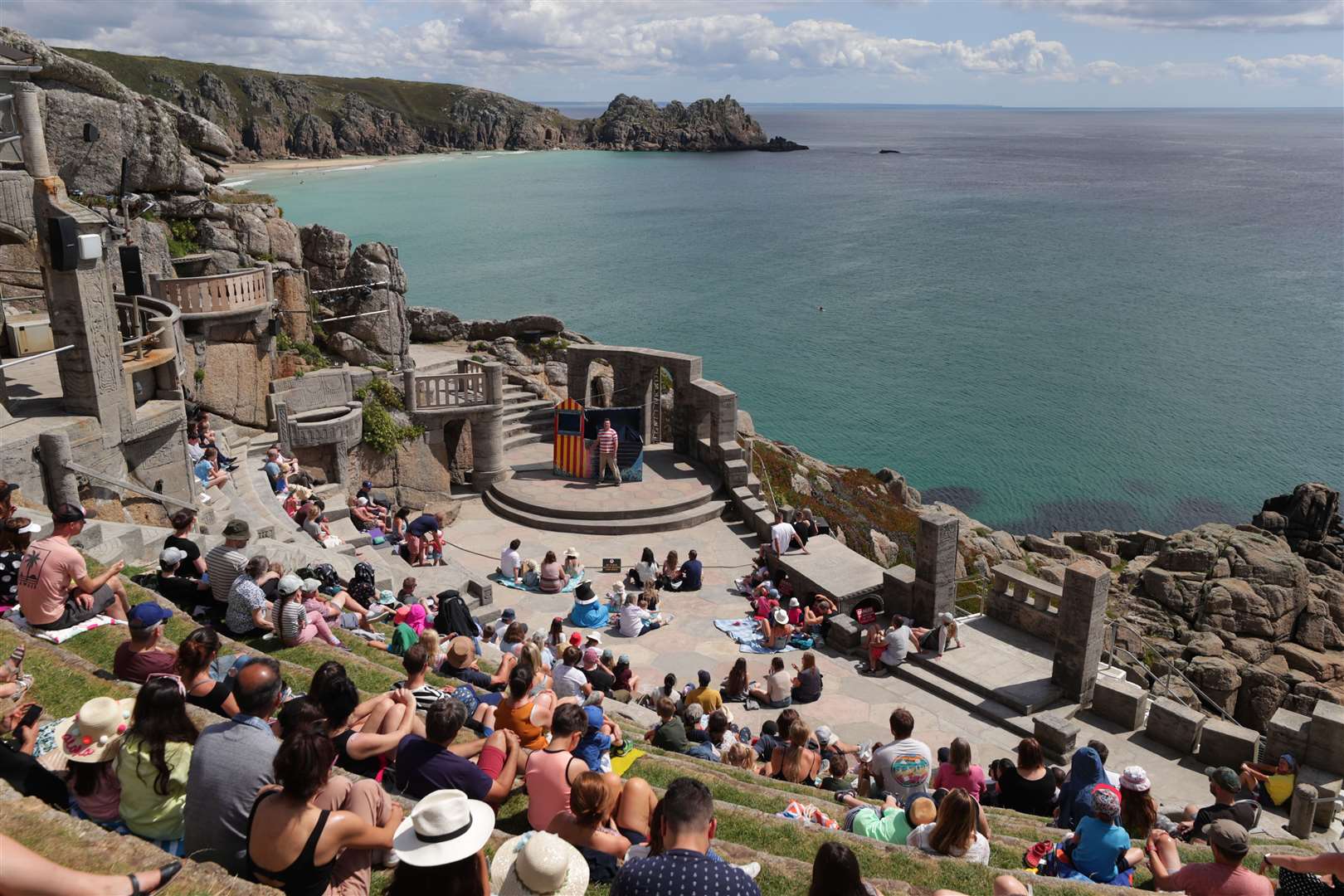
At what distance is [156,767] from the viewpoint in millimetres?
6539

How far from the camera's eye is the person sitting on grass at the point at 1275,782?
1273 cm

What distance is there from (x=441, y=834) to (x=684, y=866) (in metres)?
1.42

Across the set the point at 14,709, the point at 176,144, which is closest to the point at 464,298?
the point at 176,144

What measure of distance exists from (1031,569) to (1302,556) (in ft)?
42.0

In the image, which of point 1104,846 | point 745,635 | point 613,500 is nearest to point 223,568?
point 745,635

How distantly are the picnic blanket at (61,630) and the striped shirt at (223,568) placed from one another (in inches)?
52.3

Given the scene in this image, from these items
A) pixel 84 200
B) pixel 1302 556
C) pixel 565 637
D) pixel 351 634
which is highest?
pixel 84 200

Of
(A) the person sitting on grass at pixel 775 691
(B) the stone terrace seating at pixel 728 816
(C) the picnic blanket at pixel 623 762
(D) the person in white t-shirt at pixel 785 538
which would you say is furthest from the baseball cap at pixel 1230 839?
(D) the person in white t-shirt at pixel 785 538

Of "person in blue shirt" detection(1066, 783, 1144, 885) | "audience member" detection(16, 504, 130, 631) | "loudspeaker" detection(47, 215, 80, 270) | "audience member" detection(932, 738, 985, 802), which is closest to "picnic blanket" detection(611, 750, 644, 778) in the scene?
"audience member" detection(932, 738, 985, 802)

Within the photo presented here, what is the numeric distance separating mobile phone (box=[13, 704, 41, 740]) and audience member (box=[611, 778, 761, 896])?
15.9ft

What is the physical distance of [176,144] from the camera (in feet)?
100

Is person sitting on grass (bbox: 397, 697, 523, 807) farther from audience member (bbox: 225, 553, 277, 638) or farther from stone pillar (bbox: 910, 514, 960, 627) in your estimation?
stone pillar (bbox: 910, 514, 960, 627)

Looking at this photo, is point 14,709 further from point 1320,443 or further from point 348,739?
point 1320,443

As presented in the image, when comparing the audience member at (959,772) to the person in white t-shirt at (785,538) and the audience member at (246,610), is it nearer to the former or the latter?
the audience member at (246,610)
